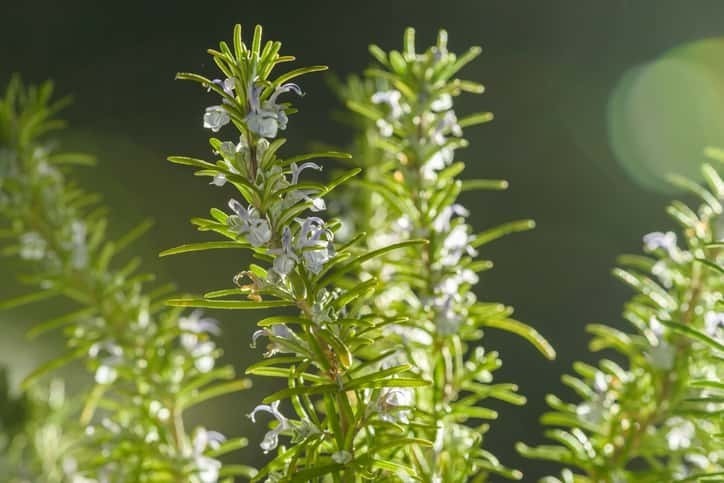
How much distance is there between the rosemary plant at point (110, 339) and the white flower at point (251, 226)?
0.18 metres

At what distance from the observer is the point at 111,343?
1.77 ft

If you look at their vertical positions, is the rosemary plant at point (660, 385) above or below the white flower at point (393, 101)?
below

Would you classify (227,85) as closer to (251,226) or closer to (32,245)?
(251,226)

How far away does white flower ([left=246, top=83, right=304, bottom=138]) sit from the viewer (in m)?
0.32

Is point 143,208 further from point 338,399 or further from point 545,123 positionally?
point 338,399

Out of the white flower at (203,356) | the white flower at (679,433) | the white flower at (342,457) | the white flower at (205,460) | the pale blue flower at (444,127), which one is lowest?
the white flower at (679,433)

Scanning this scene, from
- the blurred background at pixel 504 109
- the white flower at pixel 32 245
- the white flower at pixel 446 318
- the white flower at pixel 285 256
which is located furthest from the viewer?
the blurred background at pixel 504 109

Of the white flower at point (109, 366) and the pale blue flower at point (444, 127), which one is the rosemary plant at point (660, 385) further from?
the white flower at point (109, 366)

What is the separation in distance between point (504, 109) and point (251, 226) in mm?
1257

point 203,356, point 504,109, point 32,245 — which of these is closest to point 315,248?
point 203,356

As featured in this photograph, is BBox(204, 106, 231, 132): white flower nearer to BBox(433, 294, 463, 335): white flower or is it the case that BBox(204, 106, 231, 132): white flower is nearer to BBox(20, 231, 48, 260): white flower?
BBox(433, 294, 463, 335): white flower

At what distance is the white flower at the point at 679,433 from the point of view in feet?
1.49

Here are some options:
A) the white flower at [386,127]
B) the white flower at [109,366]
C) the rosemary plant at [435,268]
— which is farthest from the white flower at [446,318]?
the white flower at [109,366]

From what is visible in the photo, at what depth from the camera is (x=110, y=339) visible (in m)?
0.54
